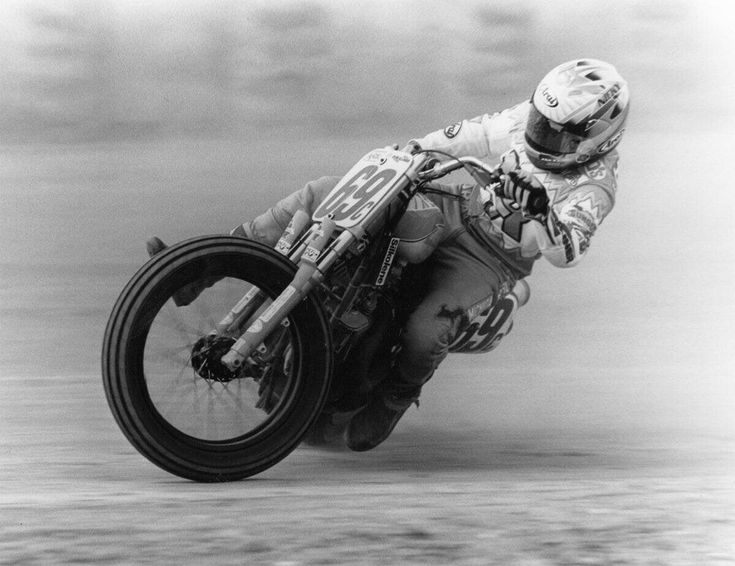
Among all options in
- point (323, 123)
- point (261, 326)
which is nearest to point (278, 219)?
point (261, 326)

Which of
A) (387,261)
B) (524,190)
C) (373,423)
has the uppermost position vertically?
(524,190)

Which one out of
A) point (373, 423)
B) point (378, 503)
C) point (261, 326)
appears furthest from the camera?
point (373, 423)

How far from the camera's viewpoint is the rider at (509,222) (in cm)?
462

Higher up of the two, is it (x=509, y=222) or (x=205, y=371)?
(x=509, y=222)

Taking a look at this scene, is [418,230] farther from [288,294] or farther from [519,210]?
[288,294]

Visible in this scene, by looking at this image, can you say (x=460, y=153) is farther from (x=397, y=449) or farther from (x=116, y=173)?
(x=116, y=173)

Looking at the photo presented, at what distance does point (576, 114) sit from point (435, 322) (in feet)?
2.97

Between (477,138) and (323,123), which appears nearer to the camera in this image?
(477,138)

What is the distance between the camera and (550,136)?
4.70 meters

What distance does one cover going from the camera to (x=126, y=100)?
7.93 meters

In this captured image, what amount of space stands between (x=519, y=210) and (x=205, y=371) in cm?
125

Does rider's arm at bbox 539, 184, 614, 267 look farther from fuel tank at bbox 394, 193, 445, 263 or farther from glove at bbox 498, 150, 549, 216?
fuel tank at bbox 394, 193, 445, 263

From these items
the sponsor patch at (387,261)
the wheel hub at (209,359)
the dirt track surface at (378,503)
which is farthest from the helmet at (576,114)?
the wheel hub at (209,359)

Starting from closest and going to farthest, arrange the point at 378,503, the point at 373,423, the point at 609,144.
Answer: the point at 378,503 < the point at 609,144 < the point at 373,423
